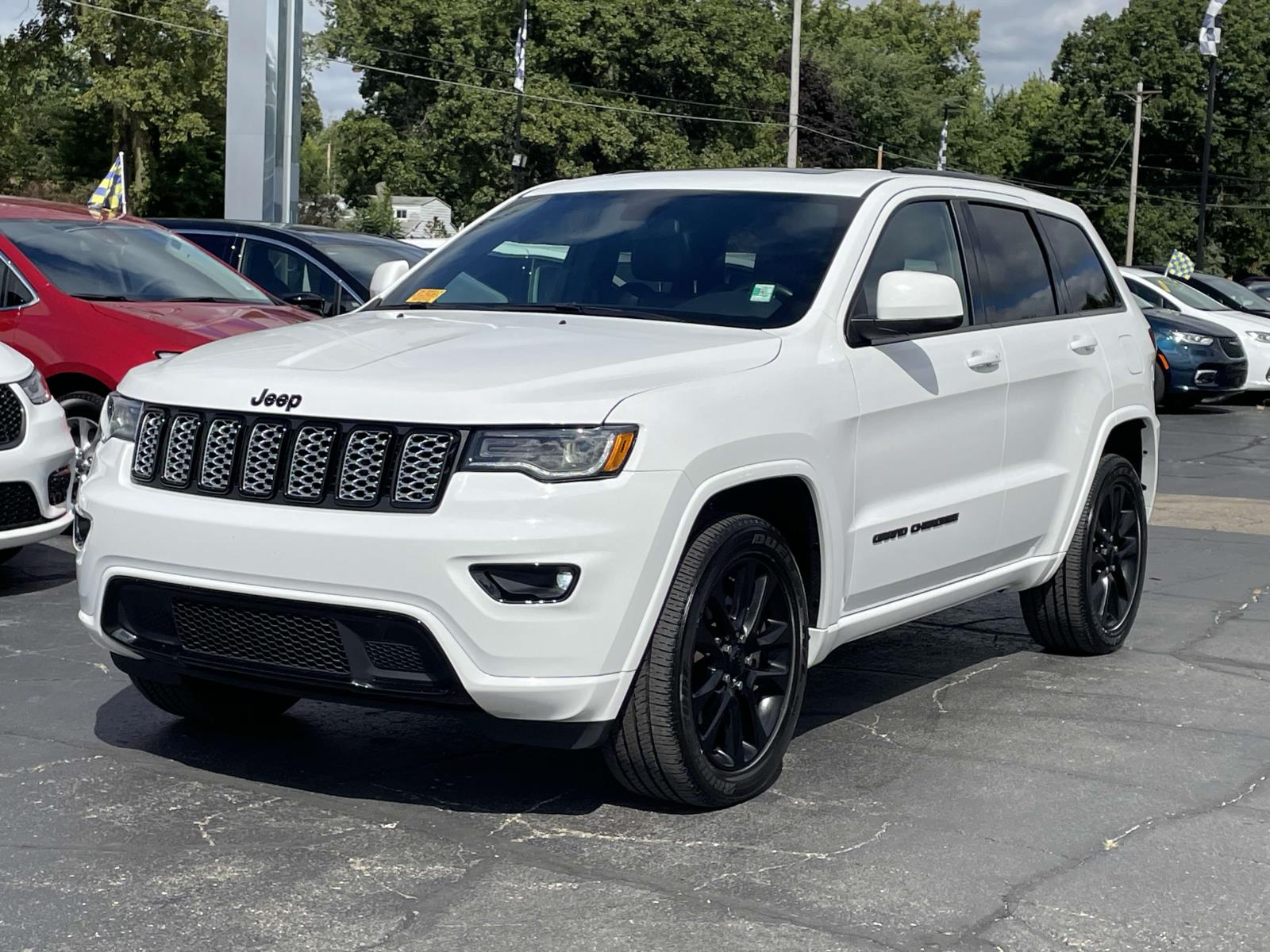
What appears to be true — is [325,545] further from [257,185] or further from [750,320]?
[257,185]

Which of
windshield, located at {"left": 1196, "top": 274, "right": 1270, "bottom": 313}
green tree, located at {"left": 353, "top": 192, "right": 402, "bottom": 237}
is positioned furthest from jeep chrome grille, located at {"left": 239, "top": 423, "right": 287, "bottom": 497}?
green tree, located at {"left": 353, "top": 192, "right": 402, "bottom": 237}

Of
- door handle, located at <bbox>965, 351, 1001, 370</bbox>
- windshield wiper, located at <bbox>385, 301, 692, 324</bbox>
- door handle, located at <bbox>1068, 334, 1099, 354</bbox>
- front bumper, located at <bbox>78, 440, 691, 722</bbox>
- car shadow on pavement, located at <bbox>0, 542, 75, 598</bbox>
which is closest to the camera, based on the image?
front bumper, located at <bbox>78, 440, 691, 722</bbox>

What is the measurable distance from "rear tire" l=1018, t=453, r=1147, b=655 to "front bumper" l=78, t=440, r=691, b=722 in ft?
9.18

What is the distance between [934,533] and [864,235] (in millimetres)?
953

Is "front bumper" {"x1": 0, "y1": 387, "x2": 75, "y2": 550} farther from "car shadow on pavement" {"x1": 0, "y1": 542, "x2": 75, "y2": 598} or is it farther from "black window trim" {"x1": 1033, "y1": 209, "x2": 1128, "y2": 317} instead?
"black window trim" {"x1": 1033, "y1": 209, "x2": 1128, "y2": 317}

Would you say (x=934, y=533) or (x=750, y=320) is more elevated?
(x=750, y=320)

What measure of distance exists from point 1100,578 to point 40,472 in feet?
14.8

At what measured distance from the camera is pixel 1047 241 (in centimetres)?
668

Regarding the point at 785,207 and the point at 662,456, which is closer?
the point at 662,456

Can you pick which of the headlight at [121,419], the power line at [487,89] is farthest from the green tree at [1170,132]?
the headlight at [121,419]

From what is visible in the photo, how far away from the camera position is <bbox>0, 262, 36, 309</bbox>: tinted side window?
9375 mm

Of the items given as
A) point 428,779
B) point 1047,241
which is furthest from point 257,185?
point 428,779

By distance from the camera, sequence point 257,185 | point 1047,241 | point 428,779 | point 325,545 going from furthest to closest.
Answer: point 257,185
point 1047,241
point 428,779
point 325,545

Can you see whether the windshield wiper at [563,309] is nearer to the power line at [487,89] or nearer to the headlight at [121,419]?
the headlight at [121,419]
